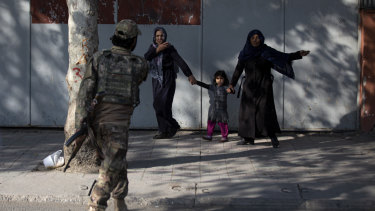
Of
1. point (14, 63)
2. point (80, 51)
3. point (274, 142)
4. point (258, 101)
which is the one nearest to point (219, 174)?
point (274, 142)

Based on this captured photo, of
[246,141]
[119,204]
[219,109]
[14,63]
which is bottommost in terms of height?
[119,204]

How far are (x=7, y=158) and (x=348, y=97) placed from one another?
5758 mm

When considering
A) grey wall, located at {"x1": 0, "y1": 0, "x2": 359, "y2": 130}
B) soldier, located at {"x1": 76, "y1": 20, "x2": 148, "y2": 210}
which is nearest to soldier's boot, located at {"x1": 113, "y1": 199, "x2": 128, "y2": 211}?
soldier, located at {"x1": 76, "y1": 20, "x2": 148, "y2": 210}

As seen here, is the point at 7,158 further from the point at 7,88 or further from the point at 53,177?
the point at 7,88

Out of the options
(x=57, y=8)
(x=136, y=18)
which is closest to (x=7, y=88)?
(x=57, y=8)

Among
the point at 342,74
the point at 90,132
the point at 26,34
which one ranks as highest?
the point at 26,34

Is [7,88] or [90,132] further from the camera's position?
[7,88]

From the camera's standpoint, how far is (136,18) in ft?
34.7

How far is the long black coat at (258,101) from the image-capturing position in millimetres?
9375

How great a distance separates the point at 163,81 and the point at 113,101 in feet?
14.6

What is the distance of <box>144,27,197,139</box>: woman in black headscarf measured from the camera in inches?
388

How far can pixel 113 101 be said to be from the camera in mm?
5582

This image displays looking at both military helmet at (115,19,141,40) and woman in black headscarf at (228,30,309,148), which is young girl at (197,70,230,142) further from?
military helmet at (115,19,141,40)

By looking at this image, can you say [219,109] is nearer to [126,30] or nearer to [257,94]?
[257,94]
